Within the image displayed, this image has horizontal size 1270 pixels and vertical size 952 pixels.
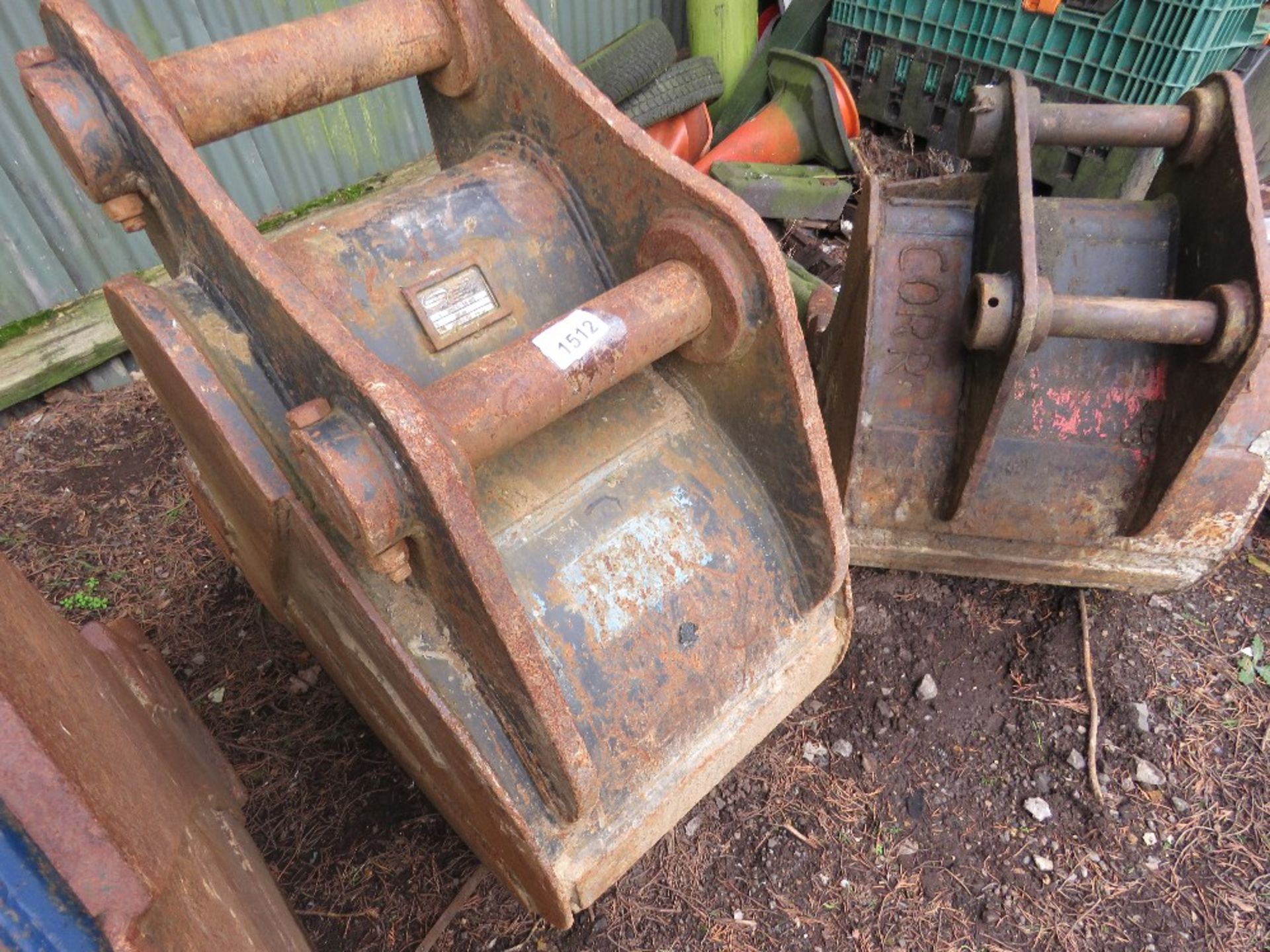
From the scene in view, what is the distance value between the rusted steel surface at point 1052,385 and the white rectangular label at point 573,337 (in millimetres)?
991

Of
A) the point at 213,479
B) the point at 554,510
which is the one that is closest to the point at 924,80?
the point at 554,510

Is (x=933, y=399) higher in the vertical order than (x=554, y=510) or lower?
lower

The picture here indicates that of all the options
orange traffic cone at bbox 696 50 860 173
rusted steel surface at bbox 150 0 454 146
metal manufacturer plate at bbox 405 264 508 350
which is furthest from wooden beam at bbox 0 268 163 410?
orange traffic cone at bbox 696 50 860 173

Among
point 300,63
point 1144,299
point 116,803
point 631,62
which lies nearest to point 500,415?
point 116,803

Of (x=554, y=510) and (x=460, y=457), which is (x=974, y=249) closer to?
(x=554, y=510)

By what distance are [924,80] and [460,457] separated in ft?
12.1

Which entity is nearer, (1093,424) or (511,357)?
(511,357)

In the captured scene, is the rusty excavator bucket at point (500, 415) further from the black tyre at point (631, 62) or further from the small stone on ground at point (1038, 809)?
the black tyre at point (631, 62)

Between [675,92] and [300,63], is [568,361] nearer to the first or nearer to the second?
[300,63]

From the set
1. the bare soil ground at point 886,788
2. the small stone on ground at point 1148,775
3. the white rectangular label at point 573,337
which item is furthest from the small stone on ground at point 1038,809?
the white rectangular label at point 573,337

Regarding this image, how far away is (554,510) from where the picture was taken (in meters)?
1.60

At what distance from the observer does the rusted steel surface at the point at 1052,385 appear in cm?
206

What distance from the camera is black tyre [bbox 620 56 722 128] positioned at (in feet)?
12.9

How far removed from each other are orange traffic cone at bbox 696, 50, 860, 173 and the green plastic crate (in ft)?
1.41
